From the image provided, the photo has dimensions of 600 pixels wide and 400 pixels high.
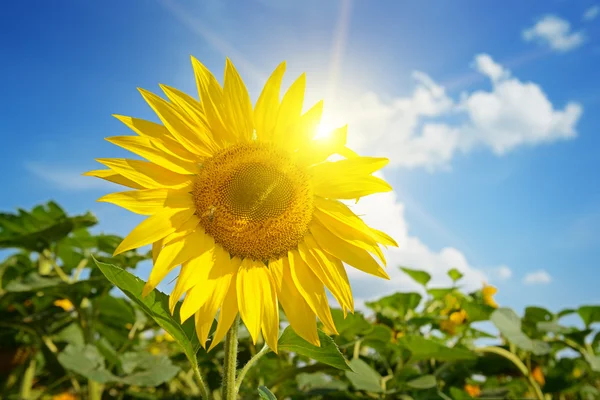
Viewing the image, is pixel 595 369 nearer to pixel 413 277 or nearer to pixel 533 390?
pixel 533 390

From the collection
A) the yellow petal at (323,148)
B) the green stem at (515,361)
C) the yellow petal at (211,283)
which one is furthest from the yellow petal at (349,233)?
the green stem at (515,361)

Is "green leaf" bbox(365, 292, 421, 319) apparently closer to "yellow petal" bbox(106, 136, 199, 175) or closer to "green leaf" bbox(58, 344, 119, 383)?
"green leaf" bbox(58, 344, 119, 383)

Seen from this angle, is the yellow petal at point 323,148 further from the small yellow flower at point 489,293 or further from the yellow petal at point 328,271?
the small yellow flower at point 489,293

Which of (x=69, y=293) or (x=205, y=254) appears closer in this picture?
(x=205, y=254)

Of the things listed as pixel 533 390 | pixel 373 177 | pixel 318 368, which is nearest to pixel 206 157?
pixel 373 177

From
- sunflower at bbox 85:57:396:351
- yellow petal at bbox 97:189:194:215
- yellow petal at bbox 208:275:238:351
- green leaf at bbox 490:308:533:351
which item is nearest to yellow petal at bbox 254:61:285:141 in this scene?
sunflower at bbox 85:57:396:351

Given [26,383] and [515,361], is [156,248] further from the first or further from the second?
[26,383]
